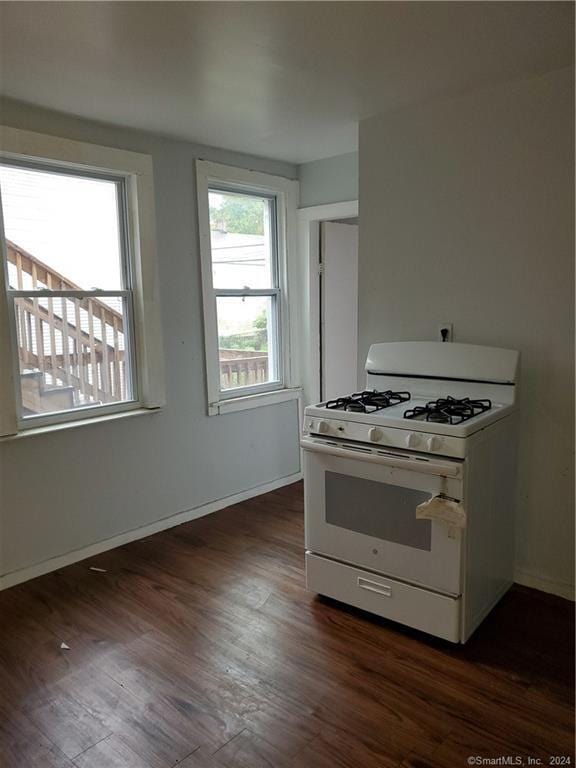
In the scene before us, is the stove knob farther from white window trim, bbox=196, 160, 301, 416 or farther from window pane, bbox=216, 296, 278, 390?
window pane, bbox=216, 296, 278, 390

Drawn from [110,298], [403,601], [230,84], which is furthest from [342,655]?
[230,84]

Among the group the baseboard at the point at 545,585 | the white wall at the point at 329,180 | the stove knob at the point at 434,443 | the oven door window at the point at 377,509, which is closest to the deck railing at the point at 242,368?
the white wall at the point at 329,180

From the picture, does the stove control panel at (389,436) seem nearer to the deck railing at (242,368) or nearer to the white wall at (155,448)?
the white wall at (155,448)

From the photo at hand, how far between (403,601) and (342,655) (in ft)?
1.09

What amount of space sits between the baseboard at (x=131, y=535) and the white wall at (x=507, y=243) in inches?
65.6

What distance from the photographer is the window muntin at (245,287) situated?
379cm

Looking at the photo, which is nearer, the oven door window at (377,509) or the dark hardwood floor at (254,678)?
the dark hardwood floor at (254,678)

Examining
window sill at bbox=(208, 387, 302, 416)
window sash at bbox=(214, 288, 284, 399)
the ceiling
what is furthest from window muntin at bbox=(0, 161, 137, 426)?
window sash at bbox=(214, 288, 284, 399)

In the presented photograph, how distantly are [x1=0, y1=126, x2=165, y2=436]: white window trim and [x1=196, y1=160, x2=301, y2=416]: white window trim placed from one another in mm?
374

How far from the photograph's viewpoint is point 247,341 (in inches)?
159

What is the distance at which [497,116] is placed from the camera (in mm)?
2615

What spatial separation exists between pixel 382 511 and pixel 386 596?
0.37 m

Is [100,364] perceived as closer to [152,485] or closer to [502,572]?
[152,485]

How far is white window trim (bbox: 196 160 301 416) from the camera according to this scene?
3.57 meters
